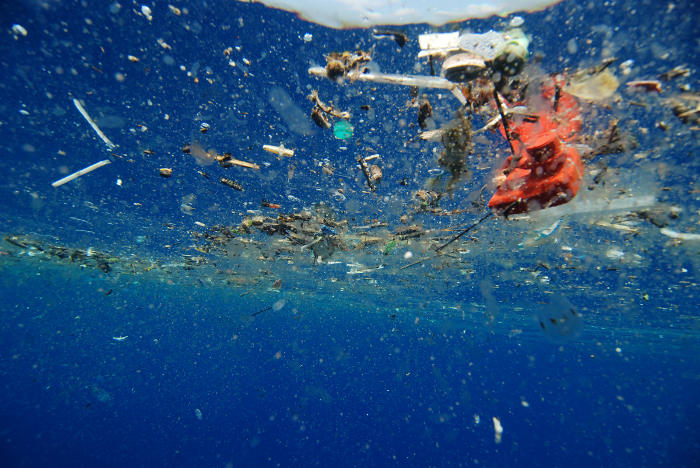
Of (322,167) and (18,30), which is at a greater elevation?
(18,30)

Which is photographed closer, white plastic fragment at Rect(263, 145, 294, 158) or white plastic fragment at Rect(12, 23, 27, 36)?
white plastic fragment at Rect(12, 23, 27, 36)

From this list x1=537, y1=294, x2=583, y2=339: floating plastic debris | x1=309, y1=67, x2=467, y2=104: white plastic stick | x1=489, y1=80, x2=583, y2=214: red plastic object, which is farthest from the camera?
x1=537, y1=294, x2=583, y2=339: floating plastic debris

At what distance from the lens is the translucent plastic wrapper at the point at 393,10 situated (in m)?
2.91

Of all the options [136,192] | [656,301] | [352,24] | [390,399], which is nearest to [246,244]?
[136,192]

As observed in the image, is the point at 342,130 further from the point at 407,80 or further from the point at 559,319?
the point at 559,319

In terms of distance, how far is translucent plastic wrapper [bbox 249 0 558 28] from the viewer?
9.55 ft

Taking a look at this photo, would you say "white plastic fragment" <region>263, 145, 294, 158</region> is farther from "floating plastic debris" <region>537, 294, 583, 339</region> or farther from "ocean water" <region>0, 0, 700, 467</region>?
"floating plastic debris" <region>537, 294, 583, 339</region>

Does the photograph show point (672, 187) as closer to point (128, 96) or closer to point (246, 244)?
point (128, 96)

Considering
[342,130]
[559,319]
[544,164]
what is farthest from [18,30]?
[559,319]

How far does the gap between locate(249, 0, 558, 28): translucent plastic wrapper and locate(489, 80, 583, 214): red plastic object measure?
1.24m

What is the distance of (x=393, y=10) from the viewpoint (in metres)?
2.99

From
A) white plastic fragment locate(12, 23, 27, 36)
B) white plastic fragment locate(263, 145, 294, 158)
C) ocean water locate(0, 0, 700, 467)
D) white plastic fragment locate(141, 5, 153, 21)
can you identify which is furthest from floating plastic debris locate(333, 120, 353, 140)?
white plastic fragment locate(12, 23, 27, 36)

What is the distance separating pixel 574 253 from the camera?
1045cm

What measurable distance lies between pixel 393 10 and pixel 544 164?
8.11 feet
